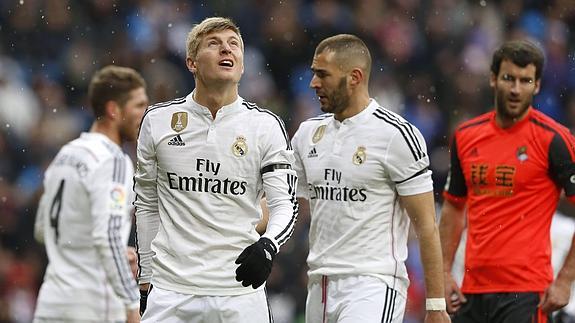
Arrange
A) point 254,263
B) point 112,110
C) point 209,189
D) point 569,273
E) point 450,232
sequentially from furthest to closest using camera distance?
point 450,232
point 569,273
point 112,110
point 209,189
point 254,263

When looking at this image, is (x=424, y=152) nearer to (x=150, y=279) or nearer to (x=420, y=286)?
(x=150, y=279)

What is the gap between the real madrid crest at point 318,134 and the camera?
7.30 metres

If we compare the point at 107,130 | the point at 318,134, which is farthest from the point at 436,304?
the point at 107,130

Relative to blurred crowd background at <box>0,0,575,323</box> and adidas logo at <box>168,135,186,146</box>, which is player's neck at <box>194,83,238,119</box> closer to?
adidas logo at <box>168,135,186,146</box>

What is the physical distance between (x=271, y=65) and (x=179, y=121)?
834cm

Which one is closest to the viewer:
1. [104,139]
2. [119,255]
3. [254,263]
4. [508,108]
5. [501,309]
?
[254,263]

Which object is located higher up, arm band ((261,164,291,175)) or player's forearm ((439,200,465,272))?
Result: arm band ((261,164,291,175))

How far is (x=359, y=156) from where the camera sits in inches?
278

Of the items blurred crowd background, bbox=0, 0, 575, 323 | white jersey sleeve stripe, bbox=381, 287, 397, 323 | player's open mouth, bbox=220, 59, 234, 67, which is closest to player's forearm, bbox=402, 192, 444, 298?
white jersey sleeve stripe, bbox=381, 287, 397, 323

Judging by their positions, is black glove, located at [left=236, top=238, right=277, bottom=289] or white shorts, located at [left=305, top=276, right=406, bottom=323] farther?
white shorts, located at [left=305, top=276, right=406, bottom=323]

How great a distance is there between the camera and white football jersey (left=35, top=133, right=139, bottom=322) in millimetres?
6285

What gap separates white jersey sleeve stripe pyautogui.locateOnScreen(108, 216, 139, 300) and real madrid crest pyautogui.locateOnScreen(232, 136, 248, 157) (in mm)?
732

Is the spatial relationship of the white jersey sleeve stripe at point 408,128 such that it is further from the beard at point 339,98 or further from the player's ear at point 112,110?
the player's ear at point 112,110

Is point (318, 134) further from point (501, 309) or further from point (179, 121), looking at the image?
point (501, 309)
